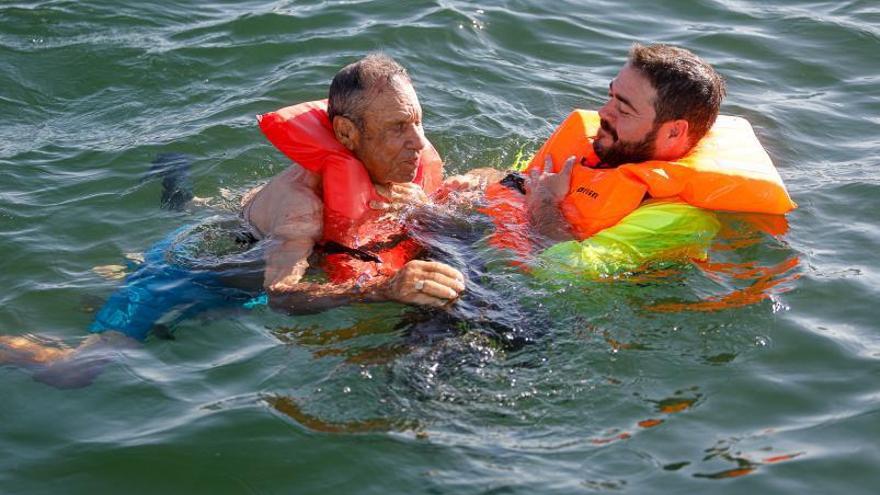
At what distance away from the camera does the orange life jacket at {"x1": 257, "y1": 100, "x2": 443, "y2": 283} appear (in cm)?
615

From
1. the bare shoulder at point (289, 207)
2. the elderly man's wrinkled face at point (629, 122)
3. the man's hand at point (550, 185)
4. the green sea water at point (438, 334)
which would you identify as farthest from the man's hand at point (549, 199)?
the bare shoulder at point (289, 207)

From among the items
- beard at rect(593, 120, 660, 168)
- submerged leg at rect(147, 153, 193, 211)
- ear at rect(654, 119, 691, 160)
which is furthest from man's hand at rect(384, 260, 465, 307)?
submerged leg at rect(147, 153, 193, 211)

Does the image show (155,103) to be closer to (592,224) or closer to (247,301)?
(247,301)

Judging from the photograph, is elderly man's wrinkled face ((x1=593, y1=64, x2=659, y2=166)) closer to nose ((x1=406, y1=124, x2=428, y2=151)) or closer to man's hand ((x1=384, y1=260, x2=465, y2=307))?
nose ((x1=406, y1=124, x2=428, y2=151))

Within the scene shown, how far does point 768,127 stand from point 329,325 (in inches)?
183

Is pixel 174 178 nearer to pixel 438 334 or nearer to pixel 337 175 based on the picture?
pixel 337 175

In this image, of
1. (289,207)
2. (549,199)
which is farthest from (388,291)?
(549,199)

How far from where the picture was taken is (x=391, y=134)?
244 inches

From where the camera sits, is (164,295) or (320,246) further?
(320,246)

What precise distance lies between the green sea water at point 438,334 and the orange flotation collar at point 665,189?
0.86ft

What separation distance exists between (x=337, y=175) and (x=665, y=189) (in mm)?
1971

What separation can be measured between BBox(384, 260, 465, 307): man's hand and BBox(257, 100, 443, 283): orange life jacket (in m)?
0.59

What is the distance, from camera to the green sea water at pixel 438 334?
4.84 meters

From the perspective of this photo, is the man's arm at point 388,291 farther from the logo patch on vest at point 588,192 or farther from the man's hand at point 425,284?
the logo patch on vest at point 588,192
